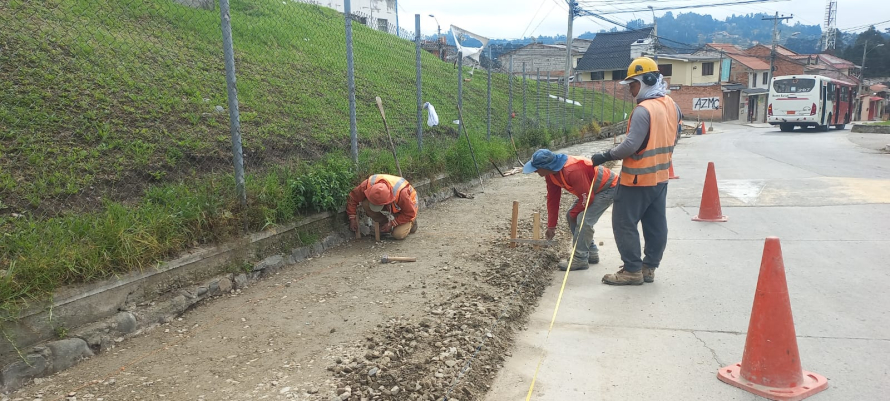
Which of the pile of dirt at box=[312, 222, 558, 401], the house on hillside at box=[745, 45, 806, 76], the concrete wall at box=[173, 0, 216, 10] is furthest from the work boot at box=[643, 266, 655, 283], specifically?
the house on hillside at box=[745, 45, 806, 76]

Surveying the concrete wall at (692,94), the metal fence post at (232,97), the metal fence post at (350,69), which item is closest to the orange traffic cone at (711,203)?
the metal fence post at (350,69)

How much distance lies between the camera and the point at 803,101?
27203mm

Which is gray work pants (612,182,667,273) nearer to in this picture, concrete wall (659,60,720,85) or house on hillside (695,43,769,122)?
concrete wall (659,60,720,85)

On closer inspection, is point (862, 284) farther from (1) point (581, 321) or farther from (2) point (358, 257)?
(2) point (358, 257)

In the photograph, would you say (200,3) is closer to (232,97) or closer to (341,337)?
(232,97)

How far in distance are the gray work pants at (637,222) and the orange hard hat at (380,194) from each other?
215cm

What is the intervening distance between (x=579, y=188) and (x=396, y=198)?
6.06 ft

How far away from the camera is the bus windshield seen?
27203mm

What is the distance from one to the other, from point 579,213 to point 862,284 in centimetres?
233

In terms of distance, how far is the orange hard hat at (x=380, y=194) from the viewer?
557 cm

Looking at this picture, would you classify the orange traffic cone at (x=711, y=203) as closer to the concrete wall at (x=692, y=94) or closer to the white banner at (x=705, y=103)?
the white banner at (x=705, y=103)

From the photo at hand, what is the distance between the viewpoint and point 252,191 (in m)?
5.07

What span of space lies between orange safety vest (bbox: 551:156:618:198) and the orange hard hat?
163 centimetres

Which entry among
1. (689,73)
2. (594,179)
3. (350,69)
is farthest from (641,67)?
(689,73)
